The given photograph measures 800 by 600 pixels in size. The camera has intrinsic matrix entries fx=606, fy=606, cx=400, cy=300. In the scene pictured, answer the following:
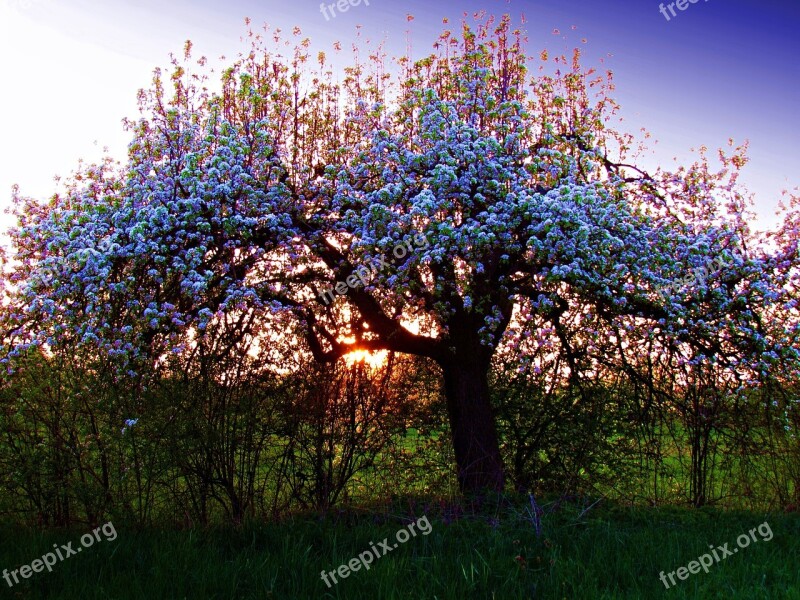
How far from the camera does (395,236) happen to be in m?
9.34

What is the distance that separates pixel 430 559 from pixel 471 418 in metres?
5.06

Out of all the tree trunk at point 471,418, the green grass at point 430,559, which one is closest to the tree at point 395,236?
the tree trunk at point 471,418

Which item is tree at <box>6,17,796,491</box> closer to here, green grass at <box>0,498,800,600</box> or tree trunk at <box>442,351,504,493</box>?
tree trunk at <box>442,351,504,493</box>

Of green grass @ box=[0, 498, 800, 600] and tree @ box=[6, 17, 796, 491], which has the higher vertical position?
tree @ box=[6, 17, 796, 491]

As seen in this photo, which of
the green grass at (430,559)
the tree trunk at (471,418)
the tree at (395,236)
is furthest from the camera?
the tree trunk at (471,418)

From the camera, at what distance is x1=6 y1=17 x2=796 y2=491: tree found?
8.97 meters

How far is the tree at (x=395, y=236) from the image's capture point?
897 centimetres

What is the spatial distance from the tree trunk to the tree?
0.14 ft

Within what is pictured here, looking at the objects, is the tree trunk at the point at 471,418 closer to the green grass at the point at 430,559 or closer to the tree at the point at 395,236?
the tree at the point at 395,236

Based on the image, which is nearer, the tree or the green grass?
the green grass

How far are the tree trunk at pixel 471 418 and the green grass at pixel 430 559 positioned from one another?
2656 mm

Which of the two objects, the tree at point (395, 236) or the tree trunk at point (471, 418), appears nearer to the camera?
the tree at point (395, 236)

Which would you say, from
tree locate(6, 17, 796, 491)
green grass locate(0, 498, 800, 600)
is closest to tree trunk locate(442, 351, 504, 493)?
tree locate(6, 17, 796, 491)

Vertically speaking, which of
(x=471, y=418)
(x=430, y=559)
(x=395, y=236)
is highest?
(x=395, y=236)
